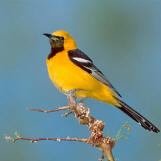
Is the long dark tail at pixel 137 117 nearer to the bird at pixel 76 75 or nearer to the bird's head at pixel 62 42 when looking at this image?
the bird at pixel 76 75

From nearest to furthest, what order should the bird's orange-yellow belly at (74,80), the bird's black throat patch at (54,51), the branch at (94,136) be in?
the branch at (94,136) → the bird's orange-yellow belly at (74,80) → the bird's black throat patch at (54,51)

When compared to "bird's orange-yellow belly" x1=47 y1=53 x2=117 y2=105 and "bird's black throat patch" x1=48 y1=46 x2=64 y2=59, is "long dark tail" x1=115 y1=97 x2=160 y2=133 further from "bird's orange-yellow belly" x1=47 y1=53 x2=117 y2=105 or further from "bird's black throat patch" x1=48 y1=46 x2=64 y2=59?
"bird's black throat patch" x1=48 y1=46 x2=64 y2=59

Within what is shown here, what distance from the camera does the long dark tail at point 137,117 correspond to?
3.17m

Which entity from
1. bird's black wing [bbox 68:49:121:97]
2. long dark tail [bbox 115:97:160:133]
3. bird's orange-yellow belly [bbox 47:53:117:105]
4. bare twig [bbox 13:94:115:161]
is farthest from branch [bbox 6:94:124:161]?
bird's black wing [bbox 68:49:121:97]

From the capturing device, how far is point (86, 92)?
12.1 feet

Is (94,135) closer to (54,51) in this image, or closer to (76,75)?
(76,75)

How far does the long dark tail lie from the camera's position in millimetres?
3167

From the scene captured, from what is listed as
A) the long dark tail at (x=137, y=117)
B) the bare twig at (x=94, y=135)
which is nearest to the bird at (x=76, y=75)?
the long dark tail at (x=137, y=117)

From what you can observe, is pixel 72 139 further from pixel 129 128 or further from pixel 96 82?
pixel 96 82

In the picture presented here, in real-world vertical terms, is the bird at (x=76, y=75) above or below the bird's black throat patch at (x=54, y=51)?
below

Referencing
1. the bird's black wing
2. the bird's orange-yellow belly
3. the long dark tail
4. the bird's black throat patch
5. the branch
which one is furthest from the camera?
the bird's black throat patch

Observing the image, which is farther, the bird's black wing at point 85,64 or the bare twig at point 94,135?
the bird's black wing at point 85,64

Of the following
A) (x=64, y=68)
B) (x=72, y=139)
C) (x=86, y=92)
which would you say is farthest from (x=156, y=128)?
(x=72, y=139)

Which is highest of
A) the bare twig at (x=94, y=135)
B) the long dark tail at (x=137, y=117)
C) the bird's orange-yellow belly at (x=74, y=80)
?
the bird's orange-yellow belly at (x=74, y=80)
